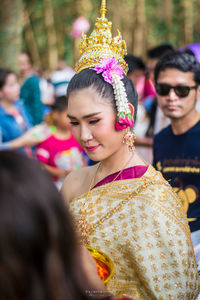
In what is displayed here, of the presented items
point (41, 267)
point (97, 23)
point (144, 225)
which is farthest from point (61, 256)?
point (97, 23)

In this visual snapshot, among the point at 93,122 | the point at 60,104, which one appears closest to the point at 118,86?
the point at 93,122

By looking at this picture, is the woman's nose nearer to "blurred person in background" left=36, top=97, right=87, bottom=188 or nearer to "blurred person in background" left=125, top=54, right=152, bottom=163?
"blurred person in background" left=125, top=54, right=152, bottom=163

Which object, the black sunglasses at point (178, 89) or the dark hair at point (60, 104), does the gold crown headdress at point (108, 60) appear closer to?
the black sunglasses at point (178, 89)

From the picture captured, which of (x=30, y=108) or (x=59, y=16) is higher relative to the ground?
(x=59, y=16)

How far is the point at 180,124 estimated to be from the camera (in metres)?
3.14

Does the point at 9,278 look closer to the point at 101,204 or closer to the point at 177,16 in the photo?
the point at 101,204

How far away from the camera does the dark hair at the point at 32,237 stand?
0.88 metres

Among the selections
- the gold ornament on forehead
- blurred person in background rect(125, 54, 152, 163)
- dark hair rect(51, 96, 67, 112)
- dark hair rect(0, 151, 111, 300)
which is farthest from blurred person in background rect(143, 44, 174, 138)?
dark hair rect(0, 151, 111, 300)

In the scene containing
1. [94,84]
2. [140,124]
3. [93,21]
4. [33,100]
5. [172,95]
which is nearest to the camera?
[94,84]

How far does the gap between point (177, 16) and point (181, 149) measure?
2270cm

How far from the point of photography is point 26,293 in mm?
911

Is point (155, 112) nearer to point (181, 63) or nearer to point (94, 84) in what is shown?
point (181, 63)

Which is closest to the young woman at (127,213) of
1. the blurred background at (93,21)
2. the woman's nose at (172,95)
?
the woman's nose at (172,95)

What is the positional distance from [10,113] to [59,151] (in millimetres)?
1167
